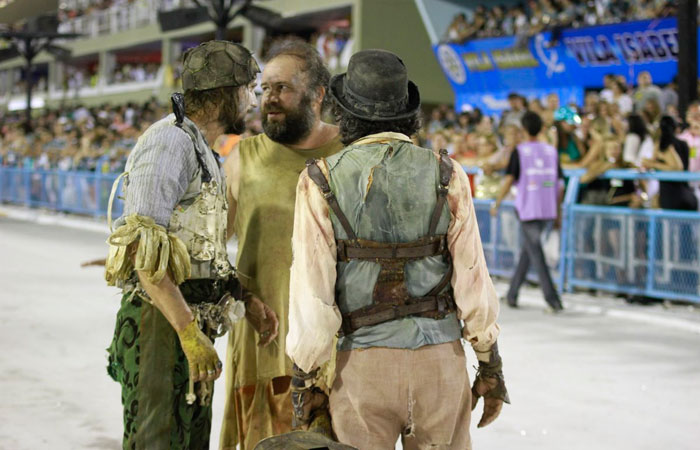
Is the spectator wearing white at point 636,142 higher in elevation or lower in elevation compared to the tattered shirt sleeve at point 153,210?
higher

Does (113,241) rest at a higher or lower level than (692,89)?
lower

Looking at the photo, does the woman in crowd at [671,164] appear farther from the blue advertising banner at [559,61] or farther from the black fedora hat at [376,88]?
the blue advertising banner at [559,61]

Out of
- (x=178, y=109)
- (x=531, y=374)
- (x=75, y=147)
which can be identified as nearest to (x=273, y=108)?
(x=178, y=109)

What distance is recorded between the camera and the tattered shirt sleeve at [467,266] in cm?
267

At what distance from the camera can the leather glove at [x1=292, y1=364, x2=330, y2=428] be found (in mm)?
2668

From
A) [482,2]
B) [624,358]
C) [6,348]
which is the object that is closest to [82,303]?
[6,348]

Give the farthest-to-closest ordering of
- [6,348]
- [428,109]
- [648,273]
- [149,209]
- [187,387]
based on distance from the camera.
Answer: [428,109] → [648,273] → [6,348] → [187,387] → [149,209]

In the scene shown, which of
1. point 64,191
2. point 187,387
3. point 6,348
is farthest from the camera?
point 64,191

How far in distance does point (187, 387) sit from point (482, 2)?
25.3 m

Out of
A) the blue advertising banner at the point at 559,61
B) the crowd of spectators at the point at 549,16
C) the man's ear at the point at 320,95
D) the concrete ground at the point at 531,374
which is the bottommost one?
the concrete ground at the point at 531,374

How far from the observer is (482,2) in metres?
27.0

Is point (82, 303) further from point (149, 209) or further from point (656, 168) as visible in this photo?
point (149, 209)

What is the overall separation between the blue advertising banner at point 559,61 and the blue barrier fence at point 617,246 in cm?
819

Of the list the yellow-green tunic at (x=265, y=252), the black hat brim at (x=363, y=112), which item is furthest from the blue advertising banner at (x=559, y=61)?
the black hat brim at (x=363, y=112)
